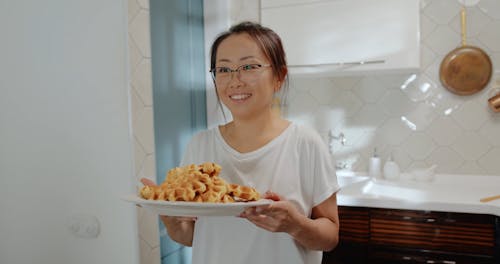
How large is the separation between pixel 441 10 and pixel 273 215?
80.0 inches

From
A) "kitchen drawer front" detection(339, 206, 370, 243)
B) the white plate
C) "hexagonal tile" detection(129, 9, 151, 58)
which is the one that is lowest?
"kitchen drawer front" detection(339, 206, 370, 243)

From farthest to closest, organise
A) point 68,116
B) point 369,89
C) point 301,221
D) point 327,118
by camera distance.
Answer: point 327,118 < point 369,89 < point 68,116 < point 301,221

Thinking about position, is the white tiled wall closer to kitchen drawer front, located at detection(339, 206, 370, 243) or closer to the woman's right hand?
the woman's right hand

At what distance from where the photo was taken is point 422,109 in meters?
2.39

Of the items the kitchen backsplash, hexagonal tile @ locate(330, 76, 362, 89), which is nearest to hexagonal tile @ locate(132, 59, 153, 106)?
the kitchen backsplash

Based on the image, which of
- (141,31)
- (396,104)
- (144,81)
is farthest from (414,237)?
(141,31)

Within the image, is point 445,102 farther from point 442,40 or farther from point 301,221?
point 301,221

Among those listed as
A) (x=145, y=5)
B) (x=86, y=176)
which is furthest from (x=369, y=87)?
(x=86, y=176)

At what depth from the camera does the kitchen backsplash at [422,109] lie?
7.41 feet

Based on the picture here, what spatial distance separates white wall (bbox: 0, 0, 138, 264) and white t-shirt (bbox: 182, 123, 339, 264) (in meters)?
0.44

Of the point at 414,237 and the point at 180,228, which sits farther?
the point at 414,237

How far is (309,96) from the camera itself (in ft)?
8.64

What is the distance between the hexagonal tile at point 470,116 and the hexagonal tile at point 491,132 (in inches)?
1.2

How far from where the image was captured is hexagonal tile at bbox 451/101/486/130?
227 centimetres
